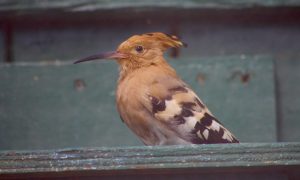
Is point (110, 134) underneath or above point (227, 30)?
underneath

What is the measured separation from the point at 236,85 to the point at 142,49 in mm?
397

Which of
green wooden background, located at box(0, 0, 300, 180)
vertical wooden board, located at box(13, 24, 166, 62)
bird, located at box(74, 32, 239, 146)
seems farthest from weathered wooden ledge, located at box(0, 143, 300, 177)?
vertical wooden board, located at box(13, 24, 166, 62)

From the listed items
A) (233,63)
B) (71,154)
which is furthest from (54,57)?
(71,154)

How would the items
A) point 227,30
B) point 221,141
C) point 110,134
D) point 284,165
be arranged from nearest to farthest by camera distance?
point 284,165 → point 221,141 → point 110,134 → point 227,30

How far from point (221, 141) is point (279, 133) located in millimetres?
667

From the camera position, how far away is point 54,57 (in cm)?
375

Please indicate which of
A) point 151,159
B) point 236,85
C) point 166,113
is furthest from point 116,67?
point 151,159

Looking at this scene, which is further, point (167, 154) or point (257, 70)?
point (257, 70)

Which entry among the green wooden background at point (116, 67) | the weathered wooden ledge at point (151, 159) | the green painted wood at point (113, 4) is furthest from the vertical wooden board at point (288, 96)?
the weathered wooden ledge at point (151, 159)

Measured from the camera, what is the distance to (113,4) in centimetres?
365

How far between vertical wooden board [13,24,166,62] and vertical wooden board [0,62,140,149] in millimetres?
182

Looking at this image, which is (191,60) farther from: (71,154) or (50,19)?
(71,154)

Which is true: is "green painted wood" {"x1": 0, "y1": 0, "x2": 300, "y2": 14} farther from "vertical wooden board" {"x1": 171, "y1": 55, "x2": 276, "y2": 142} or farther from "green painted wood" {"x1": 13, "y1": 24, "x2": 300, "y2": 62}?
"vertical wooden board" {"x1": 171, "y1": 55, "x2": 276, "y2": 142}

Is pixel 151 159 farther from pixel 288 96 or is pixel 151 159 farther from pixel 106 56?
pixel 288 96
